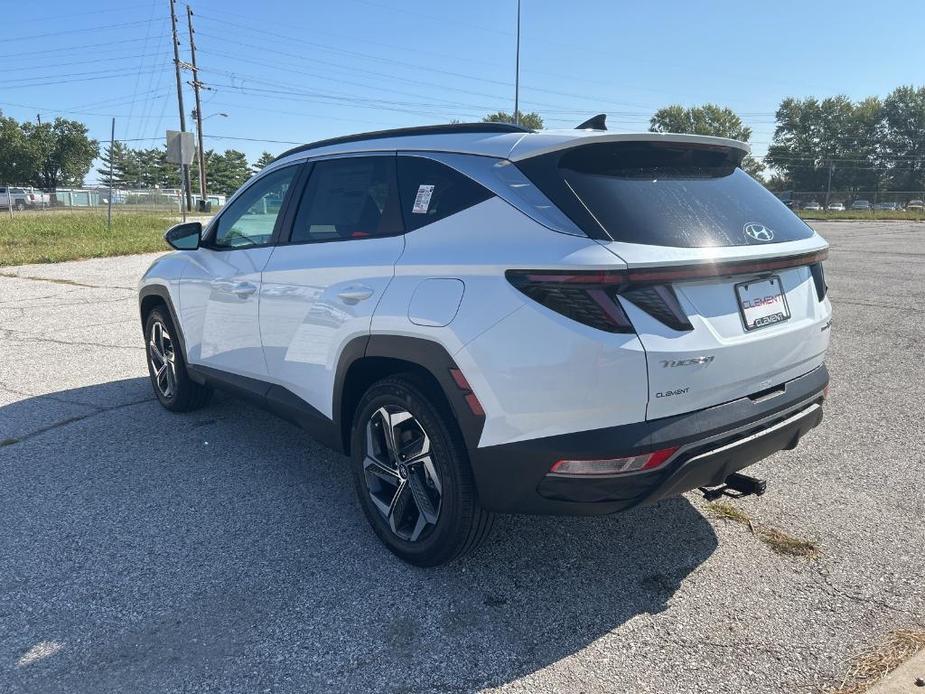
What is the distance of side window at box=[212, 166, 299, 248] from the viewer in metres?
3.94

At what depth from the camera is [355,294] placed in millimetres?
3070

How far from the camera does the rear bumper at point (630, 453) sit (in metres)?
2.34

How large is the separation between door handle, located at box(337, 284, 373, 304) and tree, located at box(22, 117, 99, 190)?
280 feet

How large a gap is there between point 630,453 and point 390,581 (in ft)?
3.95

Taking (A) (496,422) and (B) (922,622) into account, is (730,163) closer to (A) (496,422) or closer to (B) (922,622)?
(A) (496,422)

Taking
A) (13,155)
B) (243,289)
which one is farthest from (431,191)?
(13,155)

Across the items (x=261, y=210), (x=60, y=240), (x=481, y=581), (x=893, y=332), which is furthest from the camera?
(x=60, y=240)

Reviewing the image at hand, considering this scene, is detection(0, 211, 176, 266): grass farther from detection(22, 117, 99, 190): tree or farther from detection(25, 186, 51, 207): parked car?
detection(22, 117, 99, 190): tree

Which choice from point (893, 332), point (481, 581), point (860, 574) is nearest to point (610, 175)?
point (481, 581)

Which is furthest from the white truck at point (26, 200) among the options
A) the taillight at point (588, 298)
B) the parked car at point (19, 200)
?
the taillight at point (588, 298)

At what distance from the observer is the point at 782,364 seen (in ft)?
8.88

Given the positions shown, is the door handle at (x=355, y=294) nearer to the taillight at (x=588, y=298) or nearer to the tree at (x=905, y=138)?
the taillight at (x=588, y=298)

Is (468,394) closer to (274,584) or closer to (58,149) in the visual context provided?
(274,584)

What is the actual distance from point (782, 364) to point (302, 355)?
2.18 metres
